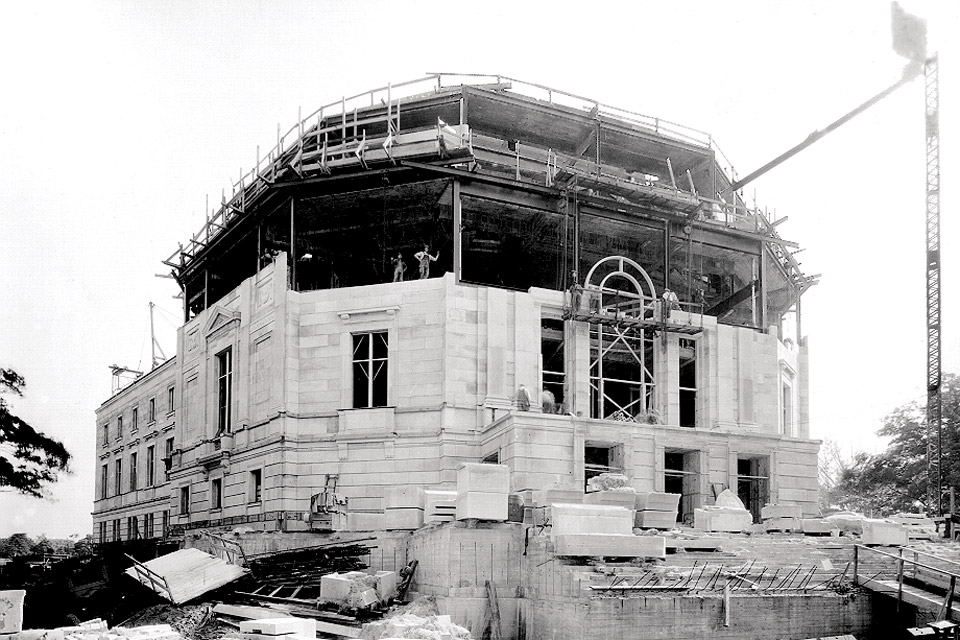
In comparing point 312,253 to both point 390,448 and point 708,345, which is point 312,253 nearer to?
point 390,448

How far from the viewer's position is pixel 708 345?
1797 inches

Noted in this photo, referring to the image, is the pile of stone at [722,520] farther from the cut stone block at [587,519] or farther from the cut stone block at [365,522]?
the cut stone block at [365,522]

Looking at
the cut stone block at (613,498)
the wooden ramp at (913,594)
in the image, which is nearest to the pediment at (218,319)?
the cut stone block at (613,498)

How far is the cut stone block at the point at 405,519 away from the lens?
95.6 feet

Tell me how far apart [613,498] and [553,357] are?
64.0 ft

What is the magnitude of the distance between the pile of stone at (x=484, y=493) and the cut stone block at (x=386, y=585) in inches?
93.8

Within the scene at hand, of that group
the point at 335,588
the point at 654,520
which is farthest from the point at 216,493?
the point at 654,520

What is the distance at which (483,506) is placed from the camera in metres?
24.5

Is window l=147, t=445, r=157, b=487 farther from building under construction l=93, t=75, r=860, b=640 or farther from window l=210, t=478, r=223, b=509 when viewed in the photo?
window l=210, t=478, r=223, b=509

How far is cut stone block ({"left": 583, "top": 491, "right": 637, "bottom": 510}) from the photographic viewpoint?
27547 millimetres

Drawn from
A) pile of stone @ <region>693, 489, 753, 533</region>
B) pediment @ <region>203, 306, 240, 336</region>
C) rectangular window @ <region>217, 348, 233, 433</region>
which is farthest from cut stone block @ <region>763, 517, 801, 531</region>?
rectangular window @ <region>217, 348, 233, 433</region>

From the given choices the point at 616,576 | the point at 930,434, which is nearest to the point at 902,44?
the point at 930,434

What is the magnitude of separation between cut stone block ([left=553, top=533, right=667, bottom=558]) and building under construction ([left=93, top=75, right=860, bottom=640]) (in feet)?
43.8

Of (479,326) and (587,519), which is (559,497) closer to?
(587,519)
